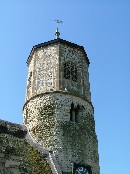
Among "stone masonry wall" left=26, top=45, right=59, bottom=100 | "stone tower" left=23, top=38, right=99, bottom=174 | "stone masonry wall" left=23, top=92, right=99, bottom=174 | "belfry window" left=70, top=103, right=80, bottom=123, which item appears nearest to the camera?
"stone masonry wall" left=23, top=92, right=99, bottom=174

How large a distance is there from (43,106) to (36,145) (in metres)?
2.80

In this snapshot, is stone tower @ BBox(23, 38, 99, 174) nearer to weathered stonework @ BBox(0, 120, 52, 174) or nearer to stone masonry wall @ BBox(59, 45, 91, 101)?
stone masonry wall @ BBox(59, 45, 91, 101)

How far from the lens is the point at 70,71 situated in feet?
65.9

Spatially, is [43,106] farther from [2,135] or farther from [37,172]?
[37,172]

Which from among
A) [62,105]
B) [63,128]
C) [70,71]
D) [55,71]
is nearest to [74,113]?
[62,105]

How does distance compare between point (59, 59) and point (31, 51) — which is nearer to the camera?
point (59, 59)

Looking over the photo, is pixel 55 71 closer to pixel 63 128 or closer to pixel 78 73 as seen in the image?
pixel 78 73

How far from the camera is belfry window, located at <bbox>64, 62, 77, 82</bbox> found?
19.8 metres

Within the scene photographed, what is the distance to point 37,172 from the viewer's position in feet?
46.5

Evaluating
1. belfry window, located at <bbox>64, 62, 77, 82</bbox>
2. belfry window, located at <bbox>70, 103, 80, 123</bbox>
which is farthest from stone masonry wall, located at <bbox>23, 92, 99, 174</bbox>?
belfry window, located at <bbox>64, 62, 77, 82</bbox>

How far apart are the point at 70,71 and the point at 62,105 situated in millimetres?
2702

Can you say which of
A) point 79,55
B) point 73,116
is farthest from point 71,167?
point 79,55

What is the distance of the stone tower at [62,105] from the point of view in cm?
1666

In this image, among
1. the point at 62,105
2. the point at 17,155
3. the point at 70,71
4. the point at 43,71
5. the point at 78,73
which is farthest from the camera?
the point at 78,73
